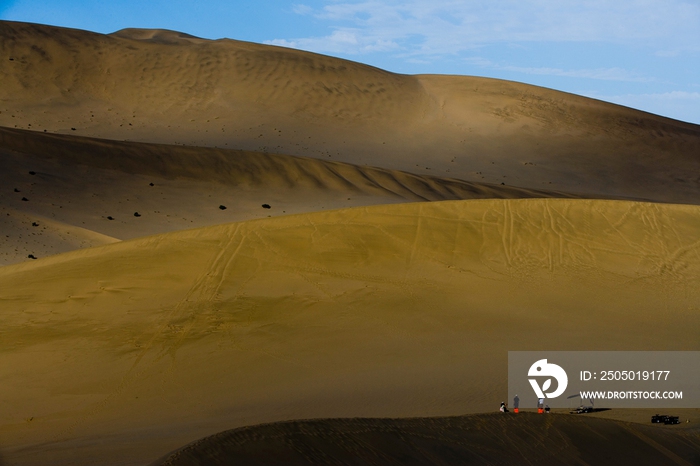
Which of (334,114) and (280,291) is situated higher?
(334,114)

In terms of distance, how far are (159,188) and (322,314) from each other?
814 inches

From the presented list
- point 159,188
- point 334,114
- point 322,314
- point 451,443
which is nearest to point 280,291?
point 322,314

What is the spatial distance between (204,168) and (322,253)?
19789mm

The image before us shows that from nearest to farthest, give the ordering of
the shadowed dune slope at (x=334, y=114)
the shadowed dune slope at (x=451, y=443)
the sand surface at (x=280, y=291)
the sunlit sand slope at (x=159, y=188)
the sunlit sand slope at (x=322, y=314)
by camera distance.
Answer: the shadowed dune slope at (x=451, y=443)
the sunlit sand slope at (x=322, y=314)
the sand surface at (x=280, y=291)
the sunlit sand slope at (x=159, y=188)
the shadowed dune slope at (x=334, y=114)

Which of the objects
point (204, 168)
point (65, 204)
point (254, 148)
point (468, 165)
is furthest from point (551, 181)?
point (65, 204)

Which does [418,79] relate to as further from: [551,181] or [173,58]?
[551,181]

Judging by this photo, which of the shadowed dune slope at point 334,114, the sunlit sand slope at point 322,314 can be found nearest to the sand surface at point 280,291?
the sunlit sand slope at point 322,314

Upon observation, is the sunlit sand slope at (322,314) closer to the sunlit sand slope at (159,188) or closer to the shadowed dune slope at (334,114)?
the sunlit sand slope at (159,188)

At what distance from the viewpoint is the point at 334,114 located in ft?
187

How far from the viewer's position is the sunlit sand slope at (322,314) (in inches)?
486

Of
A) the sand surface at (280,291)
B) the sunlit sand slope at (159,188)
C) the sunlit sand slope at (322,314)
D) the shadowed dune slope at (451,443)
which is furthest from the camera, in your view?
the sunlit sand slope at (159,188)

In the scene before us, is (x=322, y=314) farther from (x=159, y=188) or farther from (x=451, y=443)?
(x=159, y=188)

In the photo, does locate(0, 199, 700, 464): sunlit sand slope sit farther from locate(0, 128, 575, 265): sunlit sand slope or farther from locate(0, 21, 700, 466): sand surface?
locate(0, 128, 575, 265): sunlit sand slope

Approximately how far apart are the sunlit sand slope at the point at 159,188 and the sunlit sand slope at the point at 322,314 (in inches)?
382
